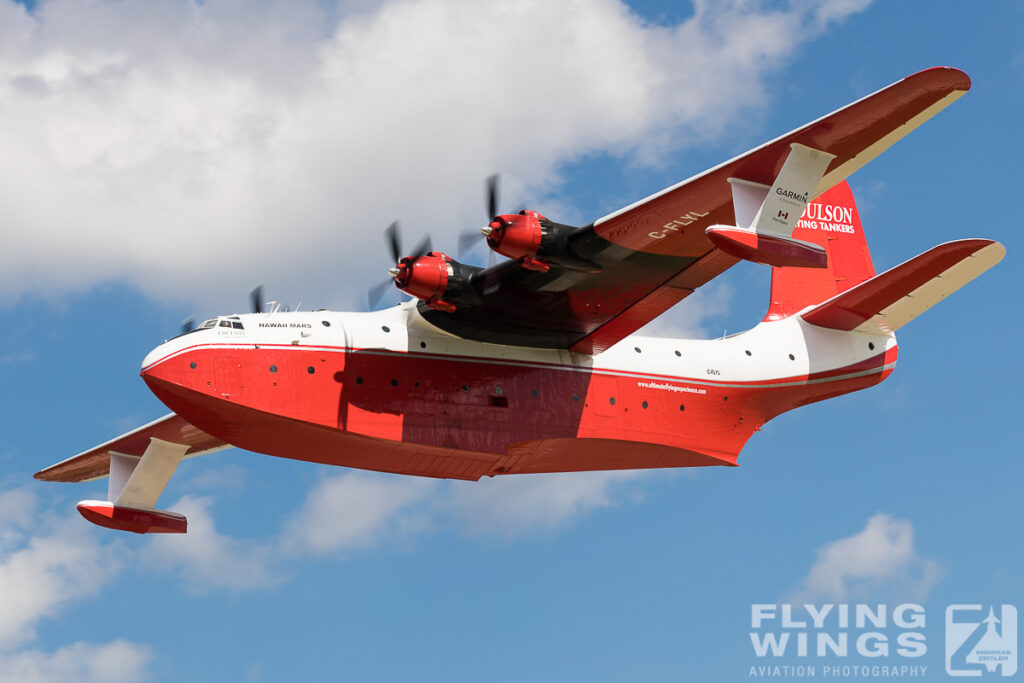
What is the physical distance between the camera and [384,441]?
22.6 meters

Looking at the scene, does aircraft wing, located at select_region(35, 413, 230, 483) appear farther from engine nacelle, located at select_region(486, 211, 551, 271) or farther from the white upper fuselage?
engine nacelle, located at select_region(486, 211, 551, 271)

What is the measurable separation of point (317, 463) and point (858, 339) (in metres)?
11.7

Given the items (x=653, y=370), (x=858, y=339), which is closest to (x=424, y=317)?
(x=653, y=370)

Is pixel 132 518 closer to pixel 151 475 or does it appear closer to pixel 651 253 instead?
pixel 151 475

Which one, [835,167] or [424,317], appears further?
[424,317]

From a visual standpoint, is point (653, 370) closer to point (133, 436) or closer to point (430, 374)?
point (430, 374)

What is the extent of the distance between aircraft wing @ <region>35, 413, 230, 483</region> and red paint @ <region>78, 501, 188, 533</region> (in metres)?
1.44

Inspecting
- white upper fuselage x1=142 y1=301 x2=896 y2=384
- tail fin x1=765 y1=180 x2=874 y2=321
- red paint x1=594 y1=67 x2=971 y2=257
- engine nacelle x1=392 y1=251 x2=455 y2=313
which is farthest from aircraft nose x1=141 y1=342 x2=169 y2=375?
tail fin x1=765 y1=180 x2=874 y2=321

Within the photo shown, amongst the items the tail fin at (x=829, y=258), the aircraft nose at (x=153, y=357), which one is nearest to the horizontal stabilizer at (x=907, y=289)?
the tail fin at (x=829, y=258)

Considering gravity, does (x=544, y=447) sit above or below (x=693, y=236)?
below

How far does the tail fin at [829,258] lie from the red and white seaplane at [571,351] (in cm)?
12

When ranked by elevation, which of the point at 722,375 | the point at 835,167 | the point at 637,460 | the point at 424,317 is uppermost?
the point at 835,167

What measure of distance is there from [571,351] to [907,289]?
6821 millimetres

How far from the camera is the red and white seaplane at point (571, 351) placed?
20500mm
